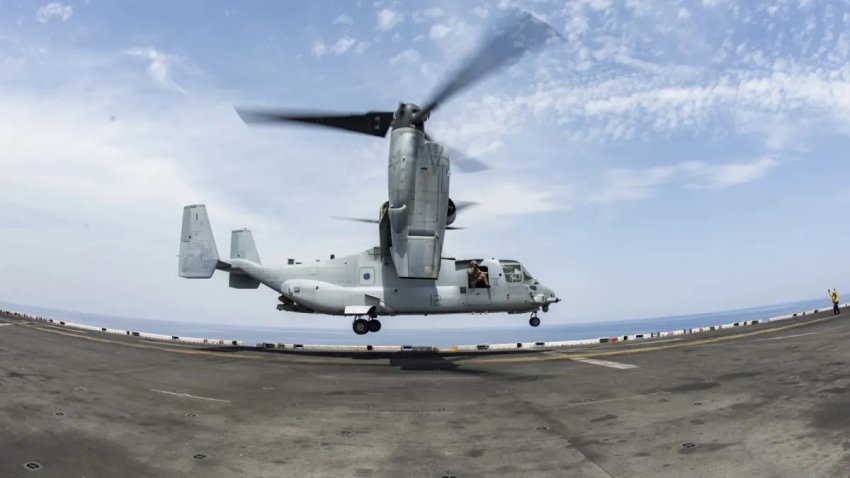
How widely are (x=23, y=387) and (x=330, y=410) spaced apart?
7.88m

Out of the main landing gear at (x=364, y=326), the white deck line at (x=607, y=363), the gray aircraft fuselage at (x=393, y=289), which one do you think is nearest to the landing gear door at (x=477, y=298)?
the gray aircraft fuselage at (x=393, y=289)

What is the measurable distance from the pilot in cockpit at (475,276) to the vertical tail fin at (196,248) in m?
15.4

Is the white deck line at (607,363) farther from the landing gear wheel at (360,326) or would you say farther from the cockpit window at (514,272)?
the landing gear wheel at (360,326)

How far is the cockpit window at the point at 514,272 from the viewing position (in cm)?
2952

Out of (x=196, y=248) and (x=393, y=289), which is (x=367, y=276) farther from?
(x=196, y=248)

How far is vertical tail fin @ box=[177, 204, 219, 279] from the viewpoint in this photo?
3011 cm

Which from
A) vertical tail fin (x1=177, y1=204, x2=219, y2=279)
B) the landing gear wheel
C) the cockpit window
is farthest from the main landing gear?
vertical tail fin (x1=177, y1=204, x2=219, y2=279)

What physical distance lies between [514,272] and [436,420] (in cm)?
1968

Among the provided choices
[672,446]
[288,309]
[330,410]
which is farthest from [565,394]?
[288,309]

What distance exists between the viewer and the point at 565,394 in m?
13.4

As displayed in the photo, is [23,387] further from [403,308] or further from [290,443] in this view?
[403,308]

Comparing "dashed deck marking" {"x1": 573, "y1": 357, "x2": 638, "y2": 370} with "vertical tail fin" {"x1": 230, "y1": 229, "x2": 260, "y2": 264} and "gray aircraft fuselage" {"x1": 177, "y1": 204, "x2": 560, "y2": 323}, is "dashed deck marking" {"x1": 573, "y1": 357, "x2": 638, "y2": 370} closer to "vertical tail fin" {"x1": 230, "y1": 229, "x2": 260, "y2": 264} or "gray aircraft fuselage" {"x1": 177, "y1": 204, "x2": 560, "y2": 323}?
"gray aircraft fuselage" {"x1": 177, "y1": 204, "x2": 560, "y2": 323}

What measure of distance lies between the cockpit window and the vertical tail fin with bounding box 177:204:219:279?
1755cm

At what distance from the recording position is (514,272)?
29.6m
